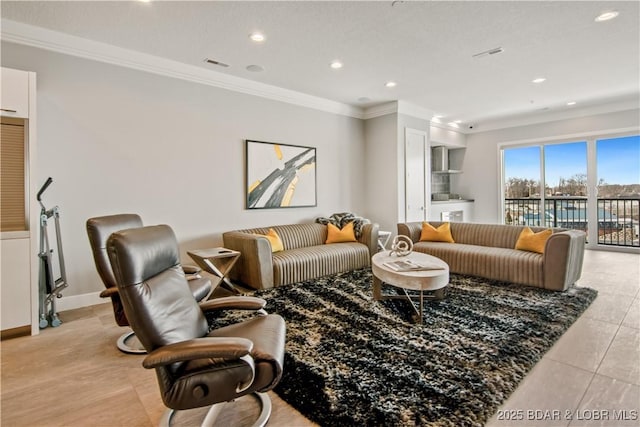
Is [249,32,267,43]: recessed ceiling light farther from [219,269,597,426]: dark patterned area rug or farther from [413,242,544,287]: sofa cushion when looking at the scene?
[413,242,544,287]: sofa cushion

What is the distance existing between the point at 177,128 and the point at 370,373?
3548 millimetres

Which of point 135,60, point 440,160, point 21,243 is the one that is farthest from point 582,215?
point 21,243

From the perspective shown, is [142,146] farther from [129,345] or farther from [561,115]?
[561,115]

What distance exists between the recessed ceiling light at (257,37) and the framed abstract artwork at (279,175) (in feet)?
5.10

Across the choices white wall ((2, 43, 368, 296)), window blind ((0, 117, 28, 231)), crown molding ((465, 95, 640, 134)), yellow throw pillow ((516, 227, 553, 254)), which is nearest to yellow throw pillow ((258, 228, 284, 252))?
white wall ((2, 43, 368, 296))

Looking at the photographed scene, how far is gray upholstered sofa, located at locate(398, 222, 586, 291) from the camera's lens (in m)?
3.63

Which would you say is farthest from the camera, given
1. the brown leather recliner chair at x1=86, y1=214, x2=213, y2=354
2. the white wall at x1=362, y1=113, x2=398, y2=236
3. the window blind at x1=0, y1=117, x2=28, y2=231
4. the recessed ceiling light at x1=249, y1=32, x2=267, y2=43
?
the white wall at x1=362, y1=113, x2=398, y2=236

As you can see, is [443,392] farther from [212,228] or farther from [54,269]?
[54,269]

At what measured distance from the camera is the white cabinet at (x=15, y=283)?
2.73 meters

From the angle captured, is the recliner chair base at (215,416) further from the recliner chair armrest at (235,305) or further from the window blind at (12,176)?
the window blind at (12,176)

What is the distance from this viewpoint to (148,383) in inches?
82.0

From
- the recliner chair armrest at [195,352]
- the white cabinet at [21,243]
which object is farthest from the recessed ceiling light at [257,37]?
the recliner chair armrest at [195,352]

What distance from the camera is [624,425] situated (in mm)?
1654

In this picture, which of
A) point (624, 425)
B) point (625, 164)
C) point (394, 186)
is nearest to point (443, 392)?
point (624, 425)
